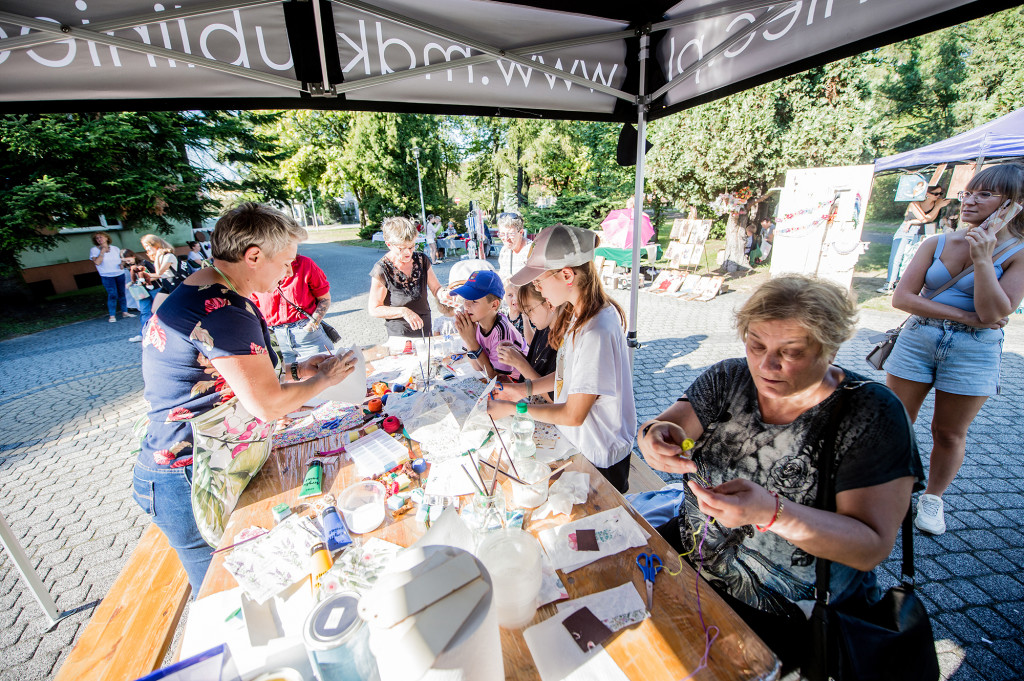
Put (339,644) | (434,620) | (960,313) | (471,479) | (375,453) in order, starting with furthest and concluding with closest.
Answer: (960,313)
(375,453)
(471,479)
(339,644)
(434,620)

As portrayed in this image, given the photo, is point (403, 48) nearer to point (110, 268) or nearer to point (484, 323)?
point (484, 323)

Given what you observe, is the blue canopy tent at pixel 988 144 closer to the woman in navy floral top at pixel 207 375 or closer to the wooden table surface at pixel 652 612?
the wooden table surface at pixel 652 612

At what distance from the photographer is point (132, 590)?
1.77 meters

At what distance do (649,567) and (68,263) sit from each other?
1796cm

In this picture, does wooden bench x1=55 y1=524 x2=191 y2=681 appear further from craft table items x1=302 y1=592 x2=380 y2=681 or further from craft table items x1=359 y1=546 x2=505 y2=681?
craft table items x1=359 y1=546 x2=505 y2=681

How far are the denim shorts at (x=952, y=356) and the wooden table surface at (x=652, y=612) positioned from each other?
244 cm

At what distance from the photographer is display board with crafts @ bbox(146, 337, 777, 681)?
81cm

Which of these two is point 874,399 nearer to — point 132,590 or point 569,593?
point 569,593

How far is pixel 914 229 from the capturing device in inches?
347

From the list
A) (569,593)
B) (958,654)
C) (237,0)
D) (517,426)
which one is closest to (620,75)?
(237,0)

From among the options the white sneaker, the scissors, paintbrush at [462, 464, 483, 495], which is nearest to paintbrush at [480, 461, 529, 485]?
paintbrush at [462, 464, 483, 495]

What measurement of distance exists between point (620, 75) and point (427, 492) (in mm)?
2990

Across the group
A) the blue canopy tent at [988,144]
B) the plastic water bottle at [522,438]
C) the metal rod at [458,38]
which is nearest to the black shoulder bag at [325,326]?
the plastic water bottle at [522,438]

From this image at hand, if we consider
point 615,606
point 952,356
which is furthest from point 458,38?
point 952,356
